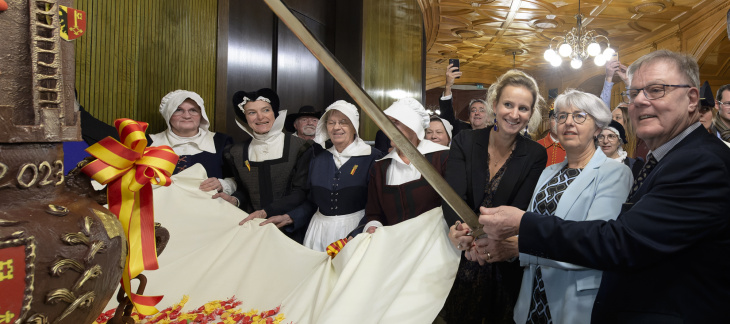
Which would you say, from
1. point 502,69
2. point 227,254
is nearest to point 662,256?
point 227,254

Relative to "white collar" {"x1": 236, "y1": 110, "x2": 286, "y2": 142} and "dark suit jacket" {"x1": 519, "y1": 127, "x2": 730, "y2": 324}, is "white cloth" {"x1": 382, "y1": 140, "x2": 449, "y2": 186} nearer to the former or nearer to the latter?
"white collar" {"x1": 236, "y1": 110, "x2": 286, "y2": 142}

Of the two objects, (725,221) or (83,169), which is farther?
(725,221)

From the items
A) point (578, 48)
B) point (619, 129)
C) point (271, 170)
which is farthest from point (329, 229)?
point (578, 48)

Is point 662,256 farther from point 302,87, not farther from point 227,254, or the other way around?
point 302,87

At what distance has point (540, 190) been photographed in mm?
1913

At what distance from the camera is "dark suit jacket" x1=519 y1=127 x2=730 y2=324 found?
45.9 inches

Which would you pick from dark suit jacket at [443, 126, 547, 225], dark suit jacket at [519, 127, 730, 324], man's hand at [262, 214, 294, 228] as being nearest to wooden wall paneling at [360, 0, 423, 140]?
man's hand at [262, 214, 294, 228]

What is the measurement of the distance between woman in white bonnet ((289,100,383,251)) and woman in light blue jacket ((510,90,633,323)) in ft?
3.41

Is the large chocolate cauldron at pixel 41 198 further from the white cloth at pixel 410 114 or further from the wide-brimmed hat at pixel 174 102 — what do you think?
the wide-brimmed hat at pixel 174 102

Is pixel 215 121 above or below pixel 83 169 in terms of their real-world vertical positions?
above

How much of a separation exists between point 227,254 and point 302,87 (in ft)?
10.0

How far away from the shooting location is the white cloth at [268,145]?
292cm

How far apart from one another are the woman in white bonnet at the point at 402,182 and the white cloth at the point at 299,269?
0.85ft

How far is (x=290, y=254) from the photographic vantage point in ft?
6.53
